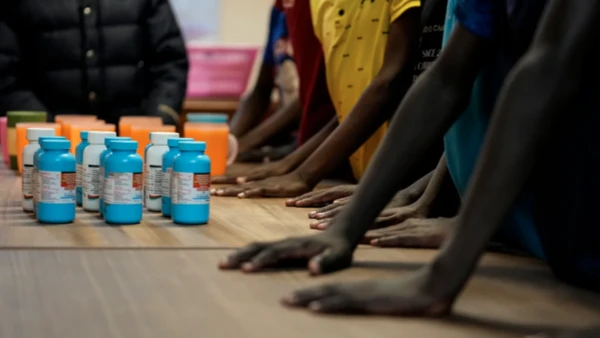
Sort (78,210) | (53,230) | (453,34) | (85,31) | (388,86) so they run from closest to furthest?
(453,34)
(53,230)
(78,210)
(388,86)
(85,31)

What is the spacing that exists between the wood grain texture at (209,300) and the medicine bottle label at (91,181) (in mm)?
434

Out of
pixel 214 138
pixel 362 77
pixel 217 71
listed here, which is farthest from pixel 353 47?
pixel 217 71

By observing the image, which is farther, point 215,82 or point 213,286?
point 215,82

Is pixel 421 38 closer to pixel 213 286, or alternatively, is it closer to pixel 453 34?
pixel 453 34

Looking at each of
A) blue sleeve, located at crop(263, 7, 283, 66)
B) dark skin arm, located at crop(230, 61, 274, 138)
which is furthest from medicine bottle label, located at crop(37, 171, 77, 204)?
dark skin arm, located at crop(230, 61, 274, 138)

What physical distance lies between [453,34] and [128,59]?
2371mm

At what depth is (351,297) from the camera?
3.60ft

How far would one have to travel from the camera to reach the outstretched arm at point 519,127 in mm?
1077

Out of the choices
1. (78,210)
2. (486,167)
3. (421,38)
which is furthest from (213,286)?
(421,38)

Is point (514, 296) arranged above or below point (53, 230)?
above

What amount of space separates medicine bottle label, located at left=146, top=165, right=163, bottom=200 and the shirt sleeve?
0.69 m

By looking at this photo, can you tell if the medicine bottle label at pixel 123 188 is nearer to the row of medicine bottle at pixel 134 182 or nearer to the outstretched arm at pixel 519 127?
the row of medicine bottle at pixel 134 182

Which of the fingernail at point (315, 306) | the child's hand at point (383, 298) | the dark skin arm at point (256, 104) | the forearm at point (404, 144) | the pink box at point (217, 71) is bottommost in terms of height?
the pink box at point (217, 71)

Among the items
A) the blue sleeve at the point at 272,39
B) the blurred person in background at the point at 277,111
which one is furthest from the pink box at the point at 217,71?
the blue sleeve at the point at 272,39
